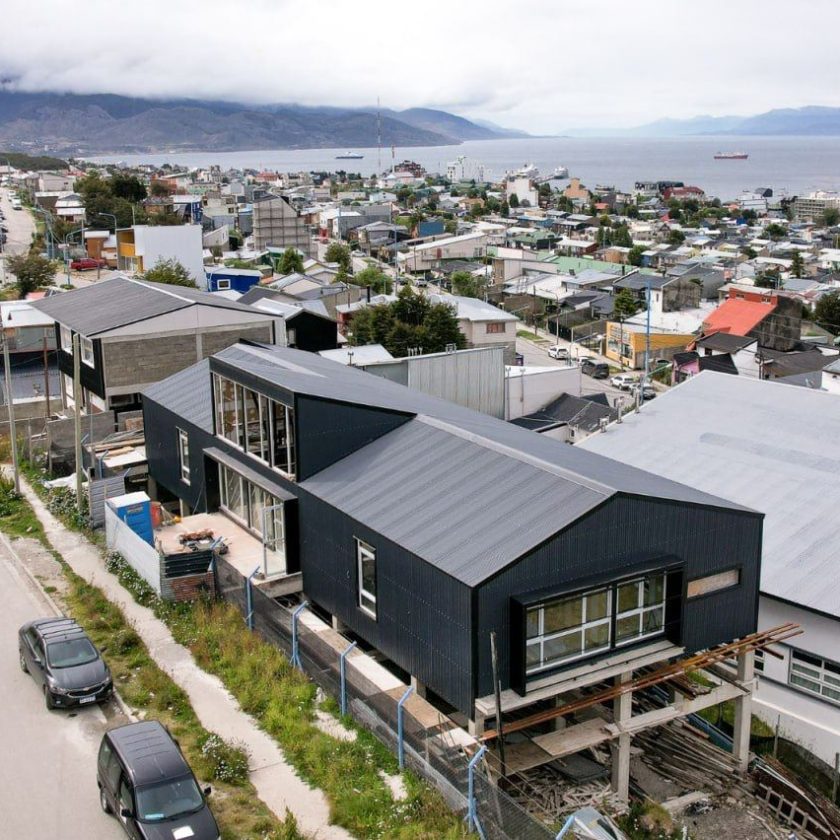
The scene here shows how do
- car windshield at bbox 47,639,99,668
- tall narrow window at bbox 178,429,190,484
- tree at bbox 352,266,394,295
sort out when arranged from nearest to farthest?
car windshield at bbox 47,639,99,668
tall narrow window at bbox 178,429,190,484
tree at bbox 352,266,394,295

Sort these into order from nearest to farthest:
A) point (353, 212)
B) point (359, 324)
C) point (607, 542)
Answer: point (607, 542) < point (359, 324) < point (353, 212)

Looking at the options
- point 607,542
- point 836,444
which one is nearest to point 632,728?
point 607,542

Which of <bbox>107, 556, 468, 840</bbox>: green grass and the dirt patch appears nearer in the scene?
<bbox>107, 556, 468, 840</bbox>: green grass

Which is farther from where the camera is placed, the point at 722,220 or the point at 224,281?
the point at 722,220

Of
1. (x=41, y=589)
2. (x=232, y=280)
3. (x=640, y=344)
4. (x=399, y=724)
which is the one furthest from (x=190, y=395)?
(x=232, y=280)

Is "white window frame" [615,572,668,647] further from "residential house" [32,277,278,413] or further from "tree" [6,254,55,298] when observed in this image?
"tree" [6,254,55,298]

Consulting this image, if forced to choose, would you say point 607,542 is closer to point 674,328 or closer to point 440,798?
point 440,798

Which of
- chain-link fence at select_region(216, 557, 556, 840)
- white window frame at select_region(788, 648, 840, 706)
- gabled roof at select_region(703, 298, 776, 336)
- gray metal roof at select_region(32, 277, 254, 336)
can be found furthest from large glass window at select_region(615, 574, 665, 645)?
gabled roof at select_region(703, 298, 776, 336)

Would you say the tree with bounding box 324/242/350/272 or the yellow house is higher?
the tree with bounding box 324/242/350/272
